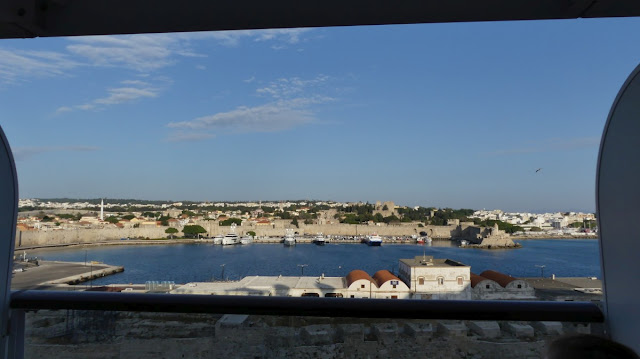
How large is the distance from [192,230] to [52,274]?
21254 millimetres

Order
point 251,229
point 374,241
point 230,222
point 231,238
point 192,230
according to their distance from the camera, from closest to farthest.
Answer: point 374,241 < point 231,238 < point 192,230 < point 251,229 < point 230,222

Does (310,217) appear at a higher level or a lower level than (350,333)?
lower

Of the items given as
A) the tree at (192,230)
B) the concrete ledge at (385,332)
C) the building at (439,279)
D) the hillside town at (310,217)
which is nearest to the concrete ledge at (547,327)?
the concrete ledge at (385,332)

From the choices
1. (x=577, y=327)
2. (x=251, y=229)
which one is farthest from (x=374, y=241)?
(x=577, y=327)

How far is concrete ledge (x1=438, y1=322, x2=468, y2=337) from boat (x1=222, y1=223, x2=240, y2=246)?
76.3 feet

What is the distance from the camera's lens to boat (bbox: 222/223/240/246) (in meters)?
23.3

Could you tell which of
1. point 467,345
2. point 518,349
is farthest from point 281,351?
point 518,349

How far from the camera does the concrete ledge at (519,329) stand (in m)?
0.82

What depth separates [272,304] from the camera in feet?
2.77

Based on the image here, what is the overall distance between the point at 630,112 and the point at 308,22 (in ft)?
2.29

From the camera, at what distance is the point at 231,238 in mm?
23797

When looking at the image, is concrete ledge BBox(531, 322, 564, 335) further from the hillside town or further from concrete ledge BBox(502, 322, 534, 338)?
the hillside town

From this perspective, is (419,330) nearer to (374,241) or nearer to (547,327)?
(547,327)

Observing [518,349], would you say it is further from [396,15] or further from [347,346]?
[396,15]
